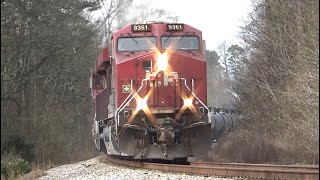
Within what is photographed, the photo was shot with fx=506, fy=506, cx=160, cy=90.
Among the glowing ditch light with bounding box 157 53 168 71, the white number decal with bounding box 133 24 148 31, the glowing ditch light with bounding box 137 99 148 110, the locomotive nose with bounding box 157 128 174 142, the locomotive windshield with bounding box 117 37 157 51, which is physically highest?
the white number decal with bounding box 133 24 148 31

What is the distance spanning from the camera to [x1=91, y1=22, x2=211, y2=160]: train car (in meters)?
13.3

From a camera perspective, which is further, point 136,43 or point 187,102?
point 136,43

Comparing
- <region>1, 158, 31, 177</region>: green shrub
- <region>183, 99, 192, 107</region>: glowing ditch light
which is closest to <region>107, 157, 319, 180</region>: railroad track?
<region>183, 99, 192, 107</region>: glowing ditch light

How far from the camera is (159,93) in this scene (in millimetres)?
13570

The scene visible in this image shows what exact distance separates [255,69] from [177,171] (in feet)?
30.5

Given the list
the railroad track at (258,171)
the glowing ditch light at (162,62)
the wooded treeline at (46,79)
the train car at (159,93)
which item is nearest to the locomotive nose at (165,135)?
the train car at (159,93)

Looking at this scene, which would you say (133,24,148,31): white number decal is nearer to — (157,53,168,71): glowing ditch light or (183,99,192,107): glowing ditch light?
(157,53,168,71): glowing ditch light

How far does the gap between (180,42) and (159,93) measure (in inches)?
69.8

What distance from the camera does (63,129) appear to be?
80.9 feet

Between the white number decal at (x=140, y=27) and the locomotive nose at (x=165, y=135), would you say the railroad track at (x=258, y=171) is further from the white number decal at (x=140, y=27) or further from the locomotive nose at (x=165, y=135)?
the white number decal at (x=140, y=27)

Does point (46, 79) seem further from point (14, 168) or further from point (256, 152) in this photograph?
point (256, 152)

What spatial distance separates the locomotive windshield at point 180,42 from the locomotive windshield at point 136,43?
31 centimetres

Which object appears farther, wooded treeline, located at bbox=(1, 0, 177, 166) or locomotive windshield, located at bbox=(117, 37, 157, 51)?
wooded treeline, located at bbox=(1, 0, 177, 166)

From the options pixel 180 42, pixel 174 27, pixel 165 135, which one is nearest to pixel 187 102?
pixel 165 135
